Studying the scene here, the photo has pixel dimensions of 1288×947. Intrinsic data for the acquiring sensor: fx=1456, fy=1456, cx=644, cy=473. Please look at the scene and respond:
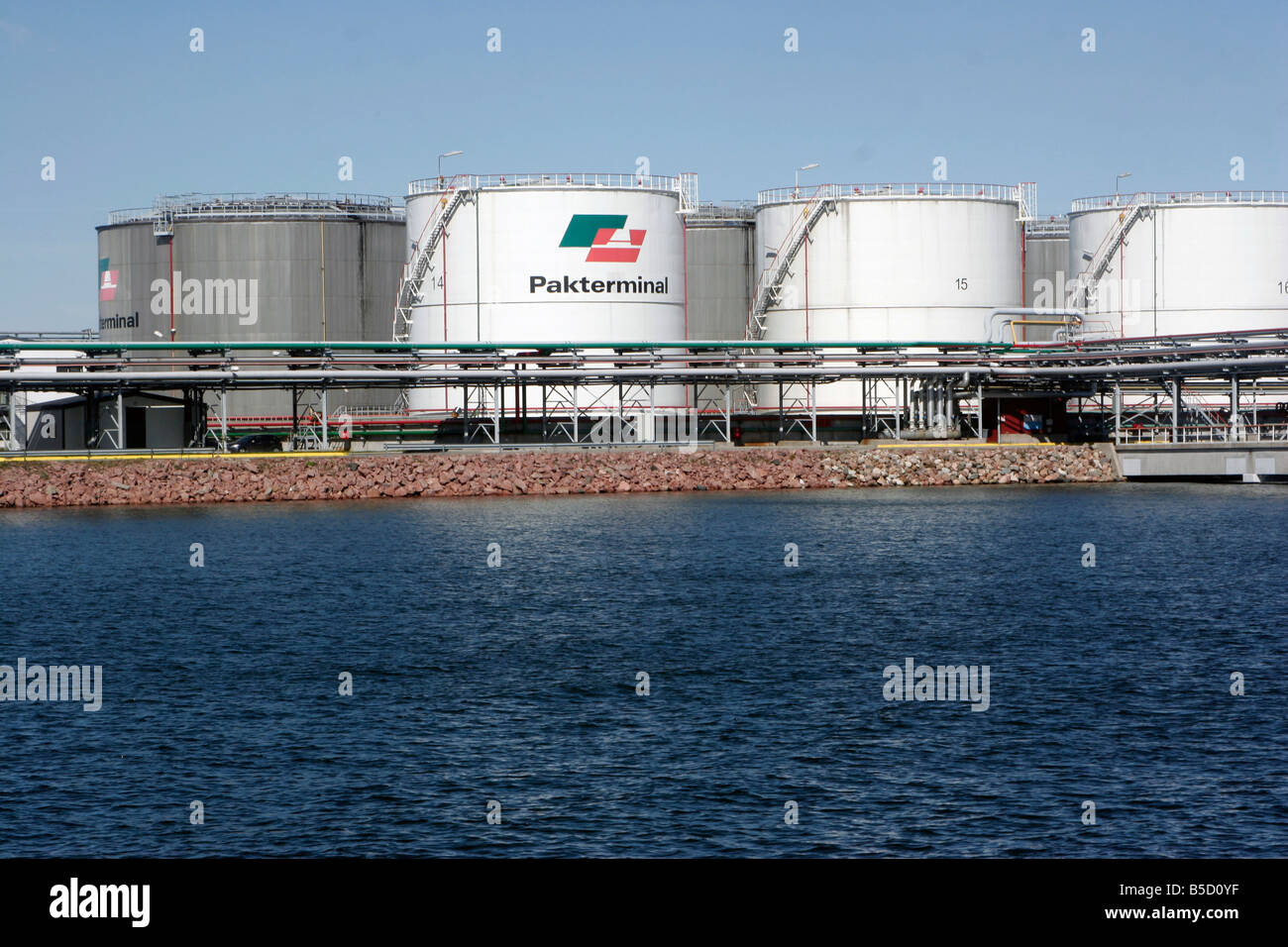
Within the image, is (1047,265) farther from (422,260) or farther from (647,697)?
(647,697)

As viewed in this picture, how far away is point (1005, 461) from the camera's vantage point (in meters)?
73.2

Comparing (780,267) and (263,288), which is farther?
(263,288)

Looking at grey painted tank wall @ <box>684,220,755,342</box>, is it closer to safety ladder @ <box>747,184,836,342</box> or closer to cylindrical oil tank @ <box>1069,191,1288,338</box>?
safety ladder @ <box>747,184,836,342</box>

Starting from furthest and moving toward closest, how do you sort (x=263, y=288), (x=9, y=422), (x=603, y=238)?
(x=263, y=288)
(x=603, y=238)
(x=9, y=422)

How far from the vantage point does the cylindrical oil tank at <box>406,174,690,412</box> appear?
240 feet

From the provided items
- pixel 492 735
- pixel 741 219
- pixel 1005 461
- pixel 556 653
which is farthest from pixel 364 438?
pixel 492 735

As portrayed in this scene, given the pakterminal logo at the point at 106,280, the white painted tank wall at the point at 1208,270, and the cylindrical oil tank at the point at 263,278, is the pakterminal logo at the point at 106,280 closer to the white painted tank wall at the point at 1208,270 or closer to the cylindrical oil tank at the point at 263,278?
the cylindrical oil tank at the point at 263,278

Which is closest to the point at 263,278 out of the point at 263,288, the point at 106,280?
the point at 263,288

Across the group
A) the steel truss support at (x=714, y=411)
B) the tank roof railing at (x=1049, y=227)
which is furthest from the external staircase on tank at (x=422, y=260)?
the tank roof railing at (x=1049, y=227)

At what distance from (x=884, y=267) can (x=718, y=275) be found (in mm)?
11376

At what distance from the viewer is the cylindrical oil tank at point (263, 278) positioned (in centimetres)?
8394

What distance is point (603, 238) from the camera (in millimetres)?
73875

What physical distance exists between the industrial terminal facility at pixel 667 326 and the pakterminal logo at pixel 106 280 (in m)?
0.29

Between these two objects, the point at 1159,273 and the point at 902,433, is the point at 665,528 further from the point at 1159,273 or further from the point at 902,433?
the point at 1159,273
